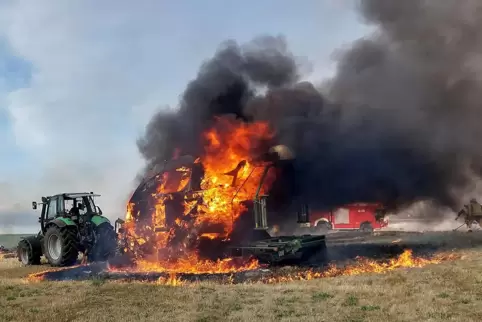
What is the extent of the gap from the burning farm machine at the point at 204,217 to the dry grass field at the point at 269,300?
359 centimetres

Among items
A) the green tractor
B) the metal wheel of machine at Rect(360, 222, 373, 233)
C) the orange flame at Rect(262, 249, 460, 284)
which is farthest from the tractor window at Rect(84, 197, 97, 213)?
the metal wheel of machine at Rect(360, 222, 373, 233)

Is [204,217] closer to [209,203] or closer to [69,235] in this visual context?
[209,203]

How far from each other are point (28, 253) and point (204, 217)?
9.53 m

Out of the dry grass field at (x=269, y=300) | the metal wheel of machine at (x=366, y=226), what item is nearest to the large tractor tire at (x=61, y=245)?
the dry grass field at (x=269, y=300)

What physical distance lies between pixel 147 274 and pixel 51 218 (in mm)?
8716

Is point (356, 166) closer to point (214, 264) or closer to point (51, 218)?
point (214, 264)

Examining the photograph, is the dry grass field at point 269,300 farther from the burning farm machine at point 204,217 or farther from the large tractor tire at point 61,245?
the large tractor tire at point 61,245

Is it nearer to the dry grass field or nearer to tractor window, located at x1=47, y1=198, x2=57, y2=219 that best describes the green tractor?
tractor window, located at x1=47, y1=198, x2=57, y2=219

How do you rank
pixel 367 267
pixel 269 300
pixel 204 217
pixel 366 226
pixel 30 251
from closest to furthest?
1. pixel 269 300
2. pixel 367 267
3. pixel 204 217
4. pixel 30 251
5. pixel 366 226

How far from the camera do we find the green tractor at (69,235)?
59.3 ft

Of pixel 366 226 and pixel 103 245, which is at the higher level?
pixel 103 245

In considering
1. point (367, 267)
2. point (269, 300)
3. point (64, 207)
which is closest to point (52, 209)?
point (64, 207)

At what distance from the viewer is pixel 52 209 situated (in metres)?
19.7

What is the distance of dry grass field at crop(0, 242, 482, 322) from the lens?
25.9ft
